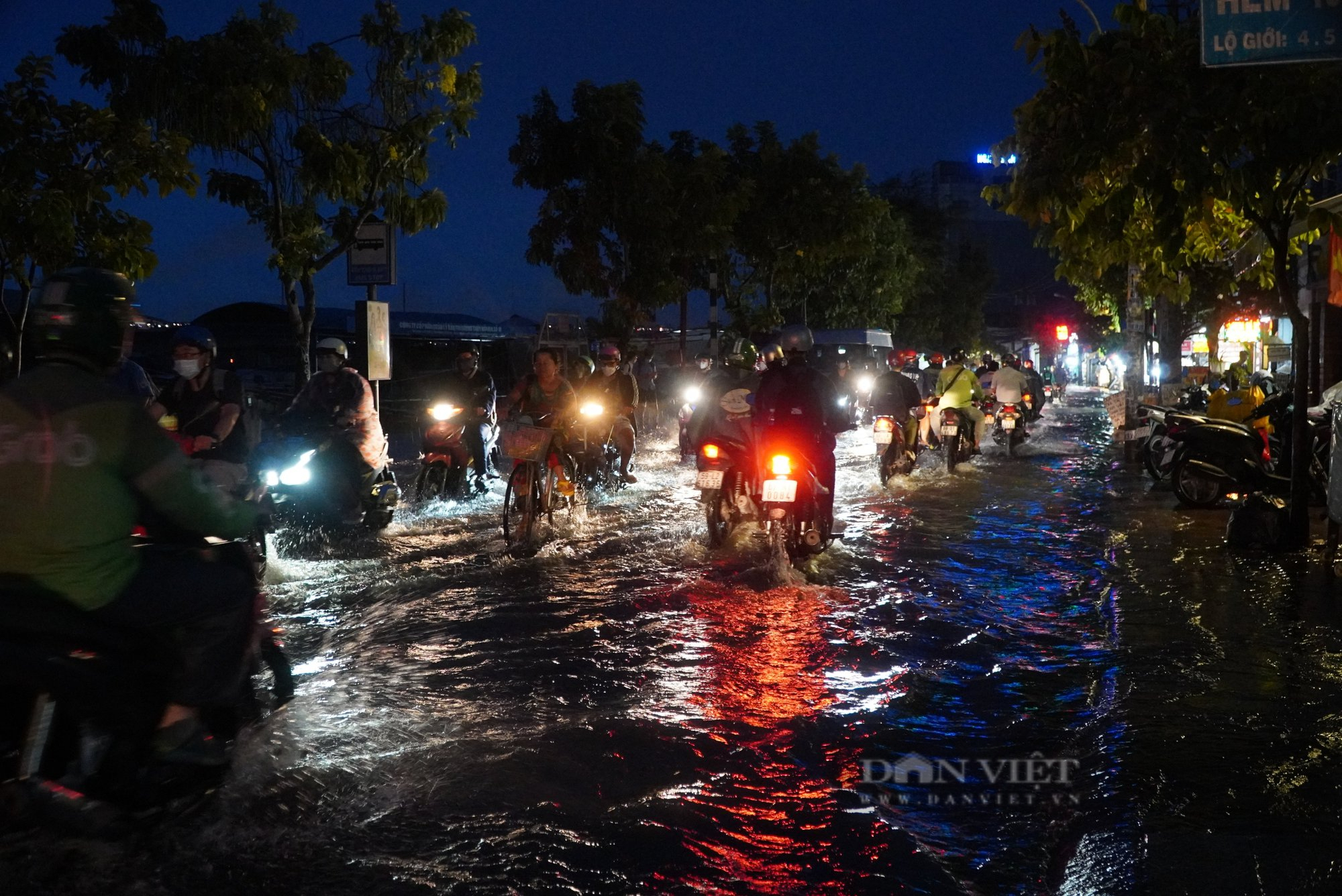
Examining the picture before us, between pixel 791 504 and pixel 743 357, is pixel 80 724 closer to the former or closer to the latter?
pixel 791 504

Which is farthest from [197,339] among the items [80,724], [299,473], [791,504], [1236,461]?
[1236,461]

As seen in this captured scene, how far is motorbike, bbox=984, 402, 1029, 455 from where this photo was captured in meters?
21.3

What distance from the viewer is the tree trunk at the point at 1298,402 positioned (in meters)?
10.1

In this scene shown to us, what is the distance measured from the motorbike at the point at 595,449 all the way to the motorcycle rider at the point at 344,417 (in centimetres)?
182

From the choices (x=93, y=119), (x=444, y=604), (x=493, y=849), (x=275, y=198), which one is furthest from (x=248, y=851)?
(x=275, y=198)

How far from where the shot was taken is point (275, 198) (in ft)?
54.0

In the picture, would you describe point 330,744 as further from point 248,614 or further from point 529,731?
point 248,614

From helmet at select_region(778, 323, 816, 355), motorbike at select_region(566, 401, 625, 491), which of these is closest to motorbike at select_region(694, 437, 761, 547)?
helmet at select_region(778, 323, 816, 355)

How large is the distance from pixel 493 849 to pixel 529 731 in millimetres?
1261

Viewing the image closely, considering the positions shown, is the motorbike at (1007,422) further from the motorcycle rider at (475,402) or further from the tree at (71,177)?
the tree at (71,177)

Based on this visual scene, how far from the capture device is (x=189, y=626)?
350cm

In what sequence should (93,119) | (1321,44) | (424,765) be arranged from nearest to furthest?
(424,765) < (1321,44) < (93,119)

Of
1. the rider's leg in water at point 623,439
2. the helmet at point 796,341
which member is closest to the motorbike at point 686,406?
the rider's leg in water at point 623,439

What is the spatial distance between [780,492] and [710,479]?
1.08 metres
